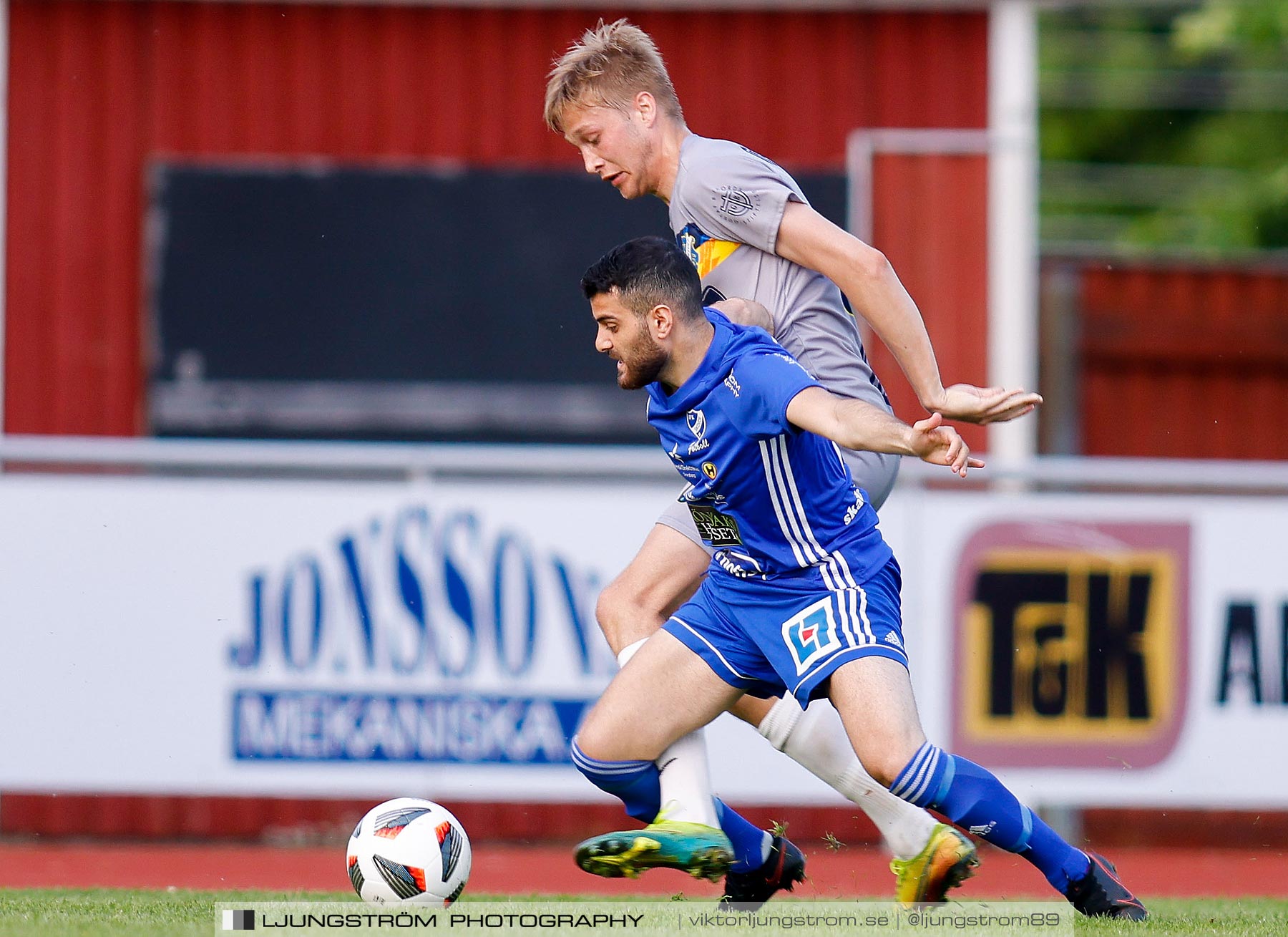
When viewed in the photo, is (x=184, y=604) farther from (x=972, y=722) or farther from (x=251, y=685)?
(x=972, y=722)

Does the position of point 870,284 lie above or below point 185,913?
above

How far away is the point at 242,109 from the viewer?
10.5 m

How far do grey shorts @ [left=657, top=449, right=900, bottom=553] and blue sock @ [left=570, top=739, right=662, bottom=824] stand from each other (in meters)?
0.69

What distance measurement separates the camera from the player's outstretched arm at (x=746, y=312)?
529cm

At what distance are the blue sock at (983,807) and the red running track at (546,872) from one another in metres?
1.66

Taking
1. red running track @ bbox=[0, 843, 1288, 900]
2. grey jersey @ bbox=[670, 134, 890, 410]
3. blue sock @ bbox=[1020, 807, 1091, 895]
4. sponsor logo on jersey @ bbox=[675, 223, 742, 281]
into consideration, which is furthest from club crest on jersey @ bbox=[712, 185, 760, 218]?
red running track @ bbox=[0, 843, 1288, 900]

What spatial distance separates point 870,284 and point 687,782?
4.96 ft

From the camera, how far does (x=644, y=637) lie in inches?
213

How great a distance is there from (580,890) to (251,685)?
1.90 m

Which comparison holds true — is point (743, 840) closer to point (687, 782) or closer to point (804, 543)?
point (687, 782)

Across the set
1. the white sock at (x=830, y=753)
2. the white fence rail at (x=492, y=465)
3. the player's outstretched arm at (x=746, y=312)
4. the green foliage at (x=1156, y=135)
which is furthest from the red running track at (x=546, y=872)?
the green foliage at (x=1156, y=135)

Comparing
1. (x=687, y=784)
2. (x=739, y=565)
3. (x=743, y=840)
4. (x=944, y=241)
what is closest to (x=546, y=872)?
(x=743, y=840)

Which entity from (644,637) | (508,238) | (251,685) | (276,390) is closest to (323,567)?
(251,685)

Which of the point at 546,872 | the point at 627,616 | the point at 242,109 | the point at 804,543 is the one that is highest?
the point at 242,109
